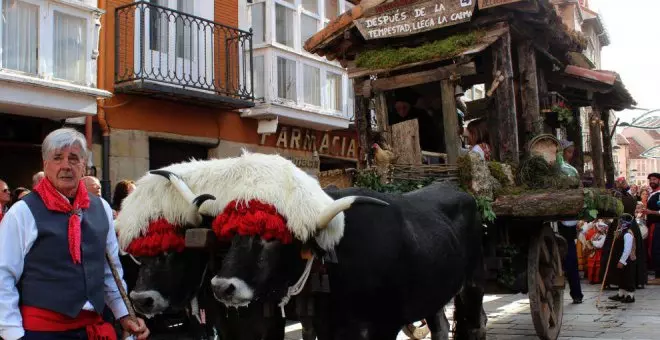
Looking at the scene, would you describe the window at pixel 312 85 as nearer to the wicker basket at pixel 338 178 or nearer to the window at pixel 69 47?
the window at pixel 69 47

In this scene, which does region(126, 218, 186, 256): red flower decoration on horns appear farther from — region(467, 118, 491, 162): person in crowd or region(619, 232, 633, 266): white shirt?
region(619, 232, 633, 266): white shirt

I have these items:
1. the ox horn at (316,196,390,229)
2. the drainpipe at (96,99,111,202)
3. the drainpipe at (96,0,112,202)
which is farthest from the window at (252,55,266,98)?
the ox horn at (316,196,390,229)

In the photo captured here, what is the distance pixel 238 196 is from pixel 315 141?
43.3ft

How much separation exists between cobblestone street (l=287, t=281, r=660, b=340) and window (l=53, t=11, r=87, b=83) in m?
5.43

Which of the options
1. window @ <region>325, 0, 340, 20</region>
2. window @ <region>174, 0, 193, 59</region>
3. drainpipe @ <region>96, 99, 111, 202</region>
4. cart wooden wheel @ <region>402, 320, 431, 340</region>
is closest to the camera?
cart wooden wheel @ <region>402, 320, 431, 340</region>

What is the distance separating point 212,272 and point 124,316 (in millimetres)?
552

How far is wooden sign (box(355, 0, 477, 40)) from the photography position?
8.52 m

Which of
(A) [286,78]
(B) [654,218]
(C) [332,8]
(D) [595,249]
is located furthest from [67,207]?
(C) [332,8]

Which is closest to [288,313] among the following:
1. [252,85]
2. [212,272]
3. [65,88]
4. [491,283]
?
[212,272]

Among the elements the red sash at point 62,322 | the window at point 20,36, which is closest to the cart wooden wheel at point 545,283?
the red sash at point 62,322

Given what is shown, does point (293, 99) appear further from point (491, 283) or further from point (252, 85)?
point (491, 283)

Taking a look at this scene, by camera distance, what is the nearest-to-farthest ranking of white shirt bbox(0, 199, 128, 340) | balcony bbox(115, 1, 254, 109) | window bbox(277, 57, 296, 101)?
1. white shirt bbox(0, 199, 128, 340)
2. balcony bbox(115, 1, 254, 109)
3. window bbox(277, 57, 296, 101)

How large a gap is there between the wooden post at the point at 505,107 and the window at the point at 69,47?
660 centimetres

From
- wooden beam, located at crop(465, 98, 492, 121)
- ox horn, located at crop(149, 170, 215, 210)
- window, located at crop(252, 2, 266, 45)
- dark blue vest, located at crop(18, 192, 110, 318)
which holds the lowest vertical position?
dark blue vest, located at crop(18, 192, 110, 318)
